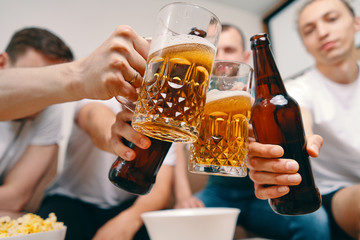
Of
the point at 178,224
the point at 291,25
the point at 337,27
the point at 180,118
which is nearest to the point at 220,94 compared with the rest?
the point at 180,118

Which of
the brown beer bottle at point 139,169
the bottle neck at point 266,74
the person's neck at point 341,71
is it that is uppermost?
the person's neck at point 341,71

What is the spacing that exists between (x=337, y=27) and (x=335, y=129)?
26.5 inches

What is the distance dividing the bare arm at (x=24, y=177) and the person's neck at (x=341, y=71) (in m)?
1.80

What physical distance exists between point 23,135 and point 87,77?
1.01 meters

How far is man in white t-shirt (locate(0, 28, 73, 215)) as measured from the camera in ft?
3.91

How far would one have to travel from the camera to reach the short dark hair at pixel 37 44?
126cm

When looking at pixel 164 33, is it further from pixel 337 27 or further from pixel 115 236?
pixel 337 27

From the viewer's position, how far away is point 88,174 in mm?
1349

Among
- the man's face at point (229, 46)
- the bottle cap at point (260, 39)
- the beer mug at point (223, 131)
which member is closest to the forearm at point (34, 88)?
the beer mug at point (223, 131)

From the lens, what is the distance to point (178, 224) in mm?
607

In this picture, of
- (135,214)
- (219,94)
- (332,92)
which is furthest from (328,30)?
(135,214)

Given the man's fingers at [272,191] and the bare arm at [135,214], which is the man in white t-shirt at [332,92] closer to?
the man's fingers at [272,191]

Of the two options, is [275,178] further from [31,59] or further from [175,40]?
[31,59]

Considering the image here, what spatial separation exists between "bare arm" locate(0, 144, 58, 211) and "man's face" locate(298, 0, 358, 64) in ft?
5.86
